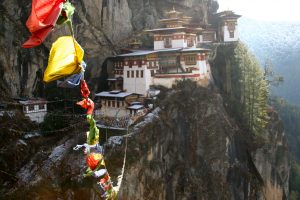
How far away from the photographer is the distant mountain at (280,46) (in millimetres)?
122875

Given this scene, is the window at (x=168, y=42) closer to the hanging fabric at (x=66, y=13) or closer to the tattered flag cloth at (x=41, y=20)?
the hanging fabric at (x=66, y=13)

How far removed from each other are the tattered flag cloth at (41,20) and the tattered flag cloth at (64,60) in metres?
0.38

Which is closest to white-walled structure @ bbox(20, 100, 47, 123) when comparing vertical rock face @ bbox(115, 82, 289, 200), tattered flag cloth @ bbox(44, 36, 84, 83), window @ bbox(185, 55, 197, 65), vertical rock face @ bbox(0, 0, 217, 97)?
vertical rock face @ bbox(0, 0, 217, 97)

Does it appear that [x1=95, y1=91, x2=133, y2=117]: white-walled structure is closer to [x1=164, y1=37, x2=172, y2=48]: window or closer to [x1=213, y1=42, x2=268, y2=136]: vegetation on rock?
[x1=164, y1=37, x2=172, y2=48]: window

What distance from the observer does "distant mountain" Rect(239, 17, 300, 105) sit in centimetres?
12288

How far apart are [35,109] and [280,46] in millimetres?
117731

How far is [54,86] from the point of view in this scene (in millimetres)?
35469

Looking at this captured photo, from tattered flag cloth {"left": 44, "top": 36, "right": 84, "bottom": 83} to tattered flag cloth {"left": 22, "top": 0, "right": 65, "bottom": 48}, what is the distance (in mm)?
379

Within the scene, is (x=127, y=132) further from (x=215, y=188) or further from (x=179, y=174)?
(x=215, y=188)

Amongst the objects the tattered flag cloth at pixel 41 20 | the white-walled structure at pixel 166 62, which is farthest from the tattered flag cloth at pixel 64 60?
the white-walled structure at pixel 166 62

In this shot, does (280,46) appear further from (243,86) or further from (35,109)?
(35,109)

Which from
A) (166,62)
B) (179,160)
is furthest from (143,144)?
(166,62)

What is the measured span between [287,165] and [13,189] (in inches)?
1421

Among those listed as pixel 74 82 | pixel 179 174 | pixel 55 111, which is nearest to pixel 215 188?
pixel 179 174
